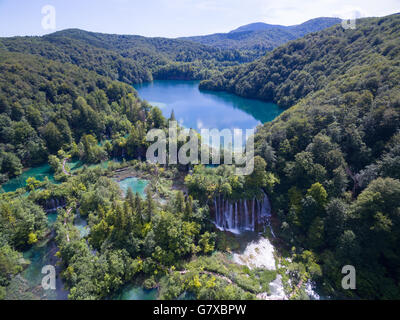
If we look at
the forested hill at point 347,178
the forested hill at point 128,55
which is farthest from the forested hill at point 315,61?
the forested hill at point 128,55

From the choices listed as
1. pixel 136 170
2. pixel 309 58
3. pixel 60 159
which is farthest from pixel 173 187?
pixel 309 58

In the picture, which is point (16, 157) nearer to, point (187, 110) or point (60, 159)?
point (60, 159)

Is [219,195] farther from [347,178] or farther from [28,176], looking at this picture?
[28,176]

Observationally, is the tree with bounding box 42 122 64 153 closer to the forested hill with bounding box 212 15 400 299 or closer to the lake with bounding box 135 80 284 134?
the lake with bounding box 135 80 284 134

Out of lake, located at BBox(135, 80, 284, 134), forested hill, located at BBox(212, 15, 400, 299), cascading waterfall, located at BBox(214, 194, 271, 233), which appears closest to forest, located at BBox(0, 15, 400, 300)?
forested hill, located at BBox(212, 15, 400, 299)

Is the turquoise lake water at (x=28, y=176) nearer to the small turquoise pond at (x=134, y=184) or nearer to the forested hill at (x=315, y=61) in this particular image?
the small turquoise pond at (x=134, y=184)
